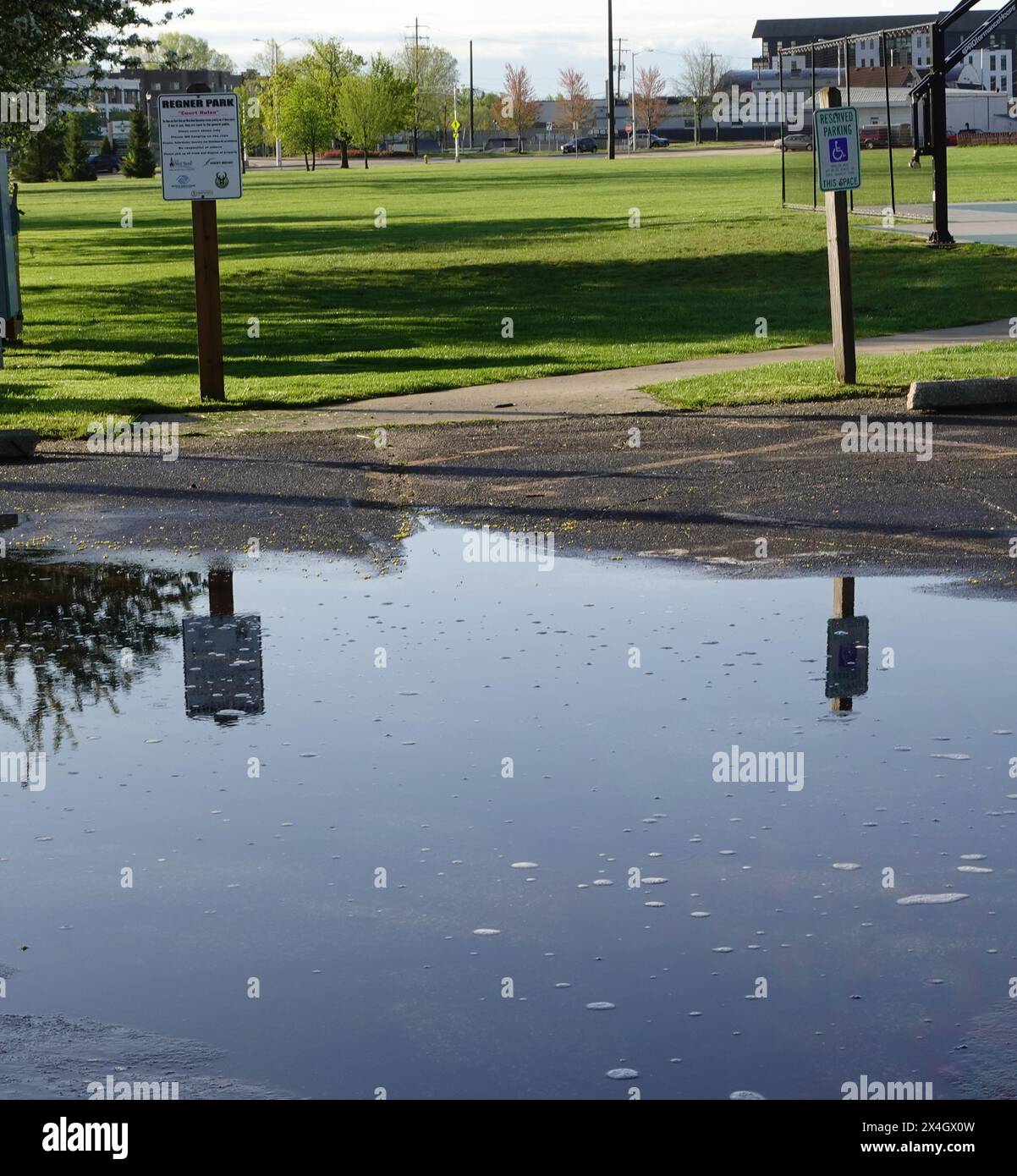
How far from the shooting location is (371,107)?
115 metres

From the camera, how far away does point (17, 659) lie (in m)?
7.51

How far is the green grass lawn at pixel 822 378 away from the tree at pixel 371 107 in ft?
333

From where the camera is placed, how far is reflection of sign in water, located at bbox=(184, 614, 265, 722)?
6.83 metres

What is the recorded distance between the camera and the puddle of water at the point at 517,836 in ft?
13.7

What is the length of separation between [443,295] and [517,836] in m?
21.6

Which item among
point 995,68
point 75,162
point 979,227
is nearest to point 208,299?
point 979,227

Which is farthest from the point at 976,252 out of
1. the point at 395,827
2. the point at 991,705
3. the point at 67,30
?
the point at 395,827

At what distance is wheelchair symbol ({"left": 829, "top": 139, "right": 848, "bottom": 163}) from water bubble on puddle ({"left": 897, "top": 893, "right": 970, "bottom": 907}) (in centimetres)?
988

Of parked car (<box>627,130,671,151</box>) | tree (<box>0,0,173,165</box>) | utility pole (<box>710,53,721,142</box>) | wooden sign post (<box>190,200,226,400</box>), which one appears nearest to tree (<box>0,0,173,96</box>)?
tree (<box>0,0,173,165</box>)

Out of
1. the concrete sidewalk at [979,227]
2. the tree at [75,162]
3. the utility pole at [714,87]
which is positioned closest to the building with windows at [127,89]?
the tree at [75,162]

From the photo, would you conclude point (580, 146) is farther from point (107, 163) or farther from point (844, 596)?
point (844, 596)

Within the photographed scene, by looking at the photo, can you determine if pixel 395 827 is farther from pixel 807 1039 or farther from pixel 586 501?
pixel 586 501

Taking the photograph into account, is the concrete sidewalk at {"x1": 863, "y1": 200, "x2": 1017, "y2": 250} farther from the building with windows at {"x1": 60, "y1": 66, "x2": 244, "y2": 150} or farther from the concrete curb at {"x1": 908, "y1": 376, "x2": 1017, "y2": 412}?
the concrete curb at {"x1": 908, "y1": 376, "x2": 1017, "y2": 412}

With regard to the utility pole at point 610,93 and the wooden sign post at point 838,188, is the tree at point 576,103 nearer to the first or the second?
the utility pole at point 610,93
